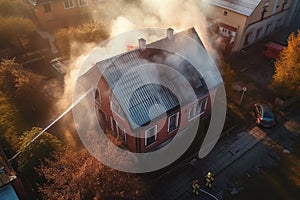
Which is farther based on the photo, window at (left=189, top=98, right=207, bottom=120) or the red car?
the red car

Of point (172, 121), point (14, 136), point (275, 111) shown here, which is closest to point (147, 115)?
point (172, 121)

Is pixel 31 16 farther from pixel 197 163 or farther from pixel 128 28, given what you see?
pixel 197 163

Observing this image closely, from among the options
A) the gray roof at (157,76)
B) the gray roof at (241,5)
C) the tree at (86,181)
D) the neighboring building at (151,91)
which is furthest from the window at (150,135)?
the gray roof at (241,5)

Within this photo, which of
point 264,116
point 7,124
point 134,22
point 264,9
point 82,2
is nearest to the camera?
point 7,124

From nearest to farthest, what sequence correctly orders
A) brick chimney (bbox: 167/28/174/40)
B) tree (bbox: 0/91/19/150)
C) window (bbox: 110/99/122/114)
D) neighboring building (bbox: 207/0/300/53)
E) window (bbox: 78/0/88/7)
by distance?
1. window (bbox: 110/99/122/114)
2. tree (bbox: 0/91/19/150)
3. brick chimney (bbox: 167/28/174/40)
4. neighboring building (bbox: 207/0/300/53)
5. window (bbox: 78/0/88/7)

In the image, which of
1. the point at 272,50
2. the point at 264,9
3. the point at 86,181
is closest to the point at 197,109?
the point at 86,181

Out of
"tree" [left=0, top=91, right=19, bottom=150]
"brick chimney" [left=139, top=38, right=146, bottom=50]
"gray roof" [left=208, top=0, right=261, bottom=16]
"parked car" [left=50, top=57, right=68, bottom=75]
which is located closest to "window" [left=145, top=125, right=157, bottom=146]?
"brick chimney" [left=139, top=38, right=146, bottom=50]

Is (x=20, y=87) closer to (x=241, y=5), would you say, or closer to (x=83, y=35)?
(x=83, y=35)

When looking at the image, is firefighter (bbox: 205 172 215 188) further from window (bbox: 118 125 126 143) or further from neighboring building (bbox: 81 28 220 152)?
window (bbox: 118 125 126 143)
